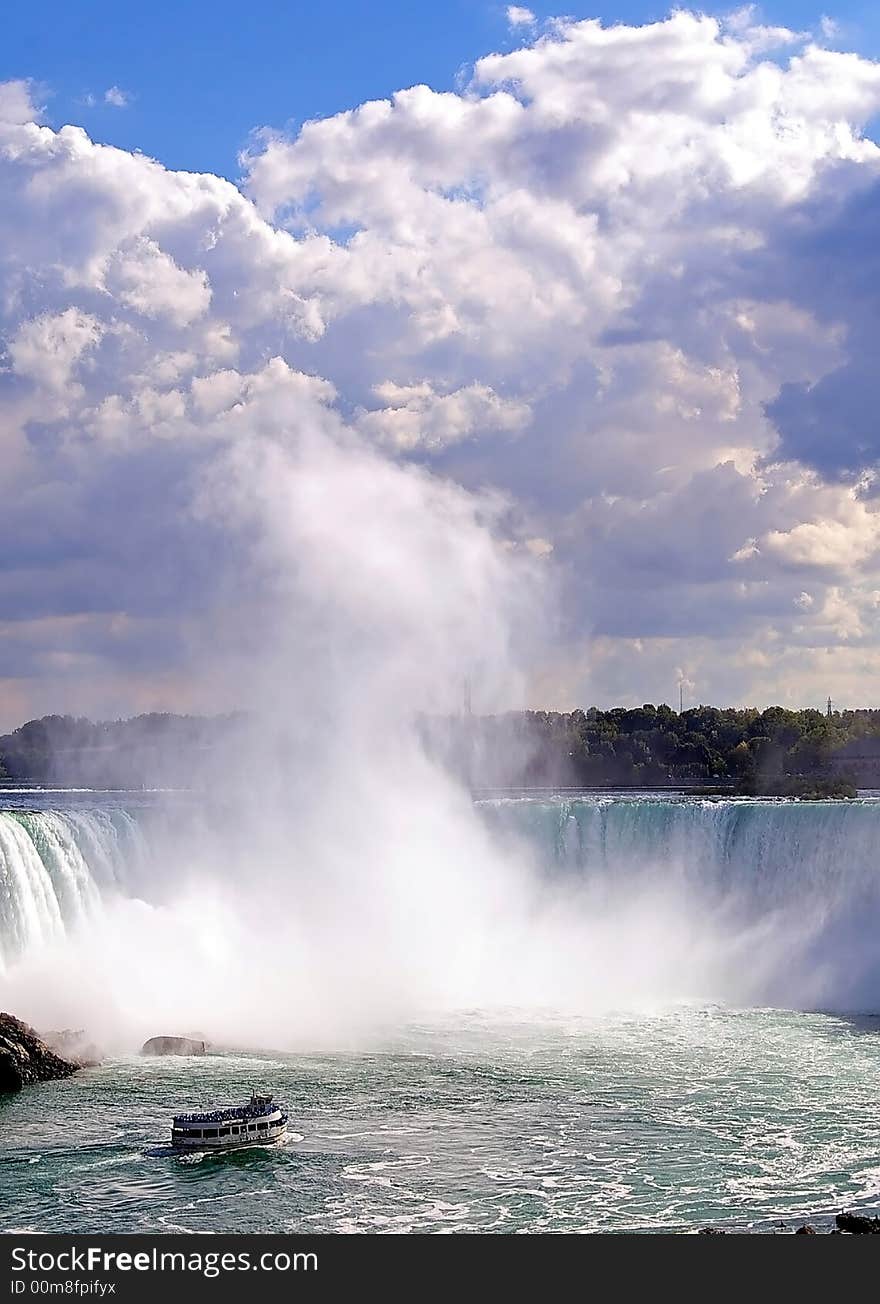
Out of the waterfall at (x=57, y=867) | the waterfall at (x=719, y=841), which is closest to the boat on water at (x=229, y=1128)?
the waterfall at (x=57, y=867)

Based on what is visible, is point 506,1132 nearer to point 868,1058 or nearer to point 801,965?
point 868,1058

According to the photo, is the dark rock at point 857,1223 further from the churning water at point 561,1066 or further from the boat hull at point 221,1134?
the boat hull at point 221,1134

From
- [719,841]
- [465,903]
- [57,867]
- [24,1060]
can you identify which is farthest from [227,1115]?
[719,841]

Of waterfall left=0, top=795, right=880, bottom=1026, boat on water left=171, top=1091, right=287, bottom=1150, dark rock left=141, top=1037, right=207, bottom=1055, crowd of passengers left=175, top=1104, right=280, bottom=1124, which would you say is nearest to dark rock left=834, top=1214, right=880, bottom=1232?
boat on water left=171, top=1091, right=287, bottom=1150

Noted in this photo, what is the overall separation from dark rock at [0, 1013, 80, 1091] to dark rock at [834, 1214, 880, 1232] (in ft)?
45.0

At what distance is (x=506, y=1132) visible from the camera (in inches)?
855

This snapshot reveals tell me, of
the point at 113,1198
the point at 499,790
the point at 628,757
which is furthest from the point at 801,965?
the point at 628,757

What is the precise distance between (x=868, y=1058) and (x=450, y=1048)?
753 cm

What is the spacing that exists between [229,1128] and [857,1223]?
8.57 meters

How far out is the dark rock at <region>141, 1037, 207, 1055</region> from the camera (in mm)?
27328

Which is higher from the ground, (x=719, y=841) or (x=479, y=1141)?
(x=719, y=841)

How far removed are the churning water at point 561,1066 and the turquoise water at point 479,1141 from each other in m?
0.06

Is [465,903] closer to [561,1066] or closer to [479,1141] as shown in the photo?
[561,1066]

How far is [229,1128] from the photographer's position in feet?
68.2
